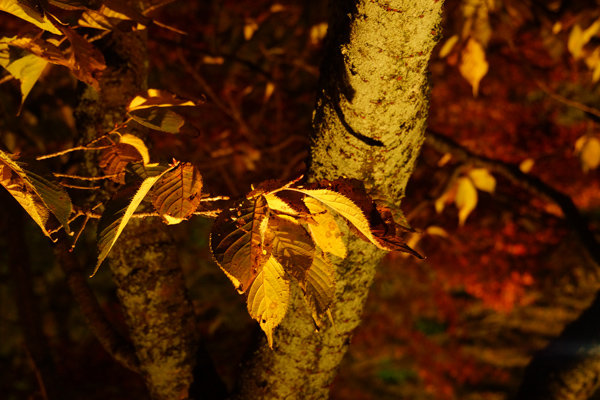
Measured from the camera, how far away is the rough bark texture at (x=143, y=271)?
62.9 inches

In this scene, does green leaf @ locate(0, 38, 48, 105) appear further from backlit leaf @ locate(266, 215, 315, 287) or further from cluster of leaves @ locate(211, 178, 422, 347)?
backlit leaf @ locate(266, 215, 315, 287)

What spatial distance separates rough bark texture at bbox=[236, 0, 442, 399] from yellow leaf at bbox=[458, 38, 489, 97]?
4.52 ft

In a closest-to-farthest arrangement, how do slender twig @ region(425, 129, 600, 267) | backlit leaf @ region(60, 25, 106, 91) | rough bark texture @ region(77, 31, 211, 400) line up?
1. backlit leaf @ region(60, 25, 106, 91)
2. rough bark texture @ region(77, 31, 211, 400)
3. slender twig @ region(425, 129, 600, 267)

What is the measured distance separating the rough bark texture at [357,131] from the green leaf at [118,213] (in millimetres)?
533

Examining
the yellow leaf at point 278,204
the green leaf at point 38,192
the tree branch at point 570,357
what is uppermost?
the yellow leaf at point 278,204

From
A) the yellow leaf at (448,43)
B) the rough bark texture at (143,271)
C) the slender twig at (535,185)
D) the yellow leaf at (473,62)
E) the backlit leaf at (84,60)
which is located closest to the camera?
the backlit leaf at (84,60)

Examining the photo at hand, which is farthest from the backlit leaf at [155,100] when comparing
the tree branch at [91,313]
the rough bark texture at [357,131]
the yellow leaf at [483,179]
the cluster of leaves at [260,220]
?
the yellow leaf at [483,179]

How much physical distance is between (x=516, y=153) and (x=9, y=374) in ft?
33.1

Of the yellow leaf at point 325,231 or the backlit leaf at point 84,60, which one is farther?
the backlit leaf at point 84,60

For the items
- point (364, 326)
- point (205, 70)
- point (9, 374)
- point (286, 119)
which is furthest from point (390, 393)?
point (205, 70)

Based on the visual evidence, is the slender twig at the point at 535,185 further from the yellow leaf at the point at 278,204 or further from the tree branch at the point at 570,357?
the yellow leaf at the point at 278,204

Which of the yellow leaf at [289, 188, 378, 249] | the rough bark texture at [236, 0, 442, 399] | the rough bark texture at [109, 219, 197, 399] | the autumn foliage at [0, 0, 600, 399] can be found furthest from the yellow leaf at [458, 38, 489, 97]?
the rough bark texture at [109, 219, 197, 399]

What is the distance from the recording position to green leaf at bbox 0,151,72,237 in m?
0.95

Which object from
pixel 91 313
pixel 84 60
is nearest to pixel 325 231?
pixel 84 60
